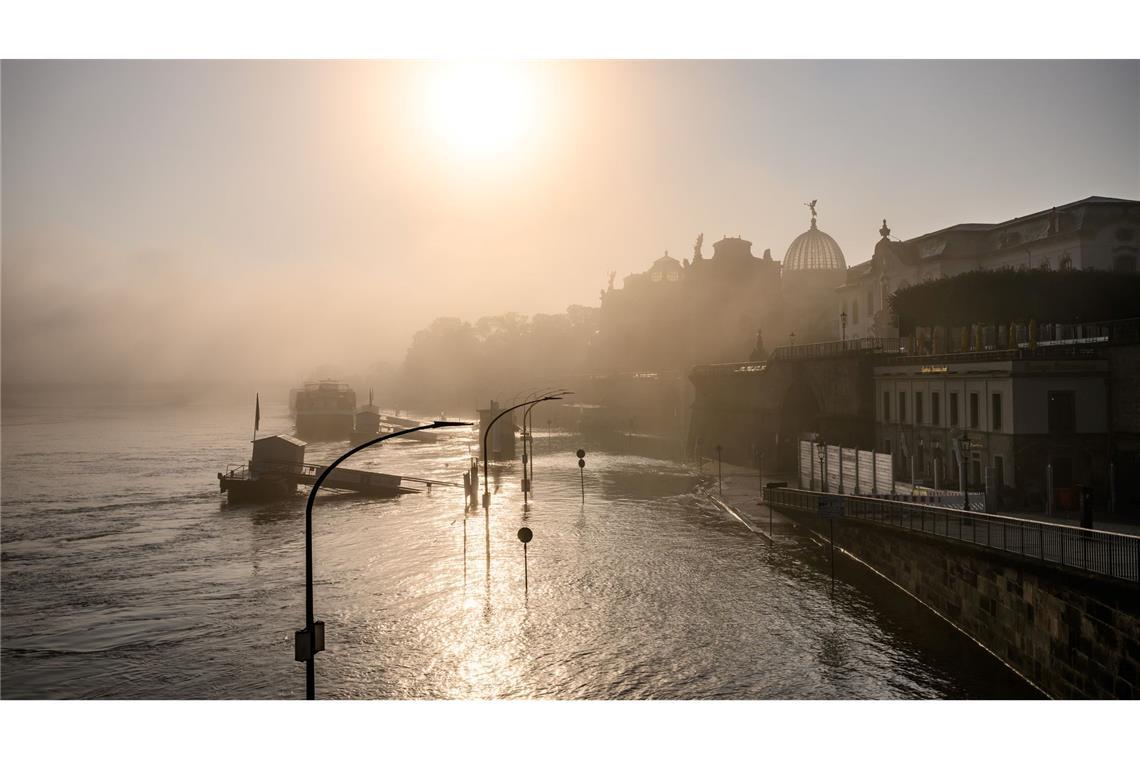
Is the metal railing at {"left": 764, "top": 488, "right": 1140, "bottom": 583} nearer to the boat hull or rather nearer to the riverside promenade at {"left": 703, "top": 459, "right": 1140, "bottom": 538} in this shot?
the riverside promenade at {"left": 703, "top": 459, "right": 1140, "bottom": 538}

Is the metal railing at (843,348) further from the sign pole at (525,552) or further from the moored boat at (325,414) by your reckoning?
the moored boat at (325,414)

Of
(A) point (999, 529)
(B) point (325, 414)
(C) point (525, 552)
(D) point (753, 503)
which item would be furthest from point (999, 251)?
(B) point (325, 414)

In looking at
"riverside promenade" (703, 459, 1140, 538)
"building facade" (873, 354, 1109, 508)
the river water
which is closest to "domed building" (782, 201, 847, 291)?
"riverside promenade" (703, 459, 1140, 538)

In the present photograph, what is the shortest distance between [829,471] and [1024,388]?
14425 mm

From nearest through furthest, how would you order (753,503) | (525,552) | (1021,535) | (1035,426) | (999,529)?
(1021,535) → (999,529) → (525,552) → (1035,426) → (753,503)

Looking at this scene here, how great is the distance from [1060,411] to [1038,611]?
19821 millimetres

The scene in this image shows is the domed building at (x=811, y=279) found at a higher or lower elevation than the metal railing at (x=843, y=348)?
higher

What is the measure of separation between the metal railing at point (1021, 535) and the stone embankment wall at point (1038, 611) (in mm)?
412

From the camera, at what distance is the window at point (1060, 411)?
39781 millimetres

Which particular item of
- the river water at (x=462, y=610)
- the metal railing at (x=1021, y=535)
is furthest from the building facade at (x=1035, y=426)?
the river water at (x=462, y=610)

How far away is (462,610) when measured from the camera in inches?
1267

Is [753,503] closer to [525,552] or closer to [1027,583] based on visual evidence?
[525,552]

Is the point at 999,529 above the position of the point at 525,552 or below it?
above

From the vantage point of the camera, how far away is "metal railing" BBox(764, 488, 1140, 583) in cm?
2161
